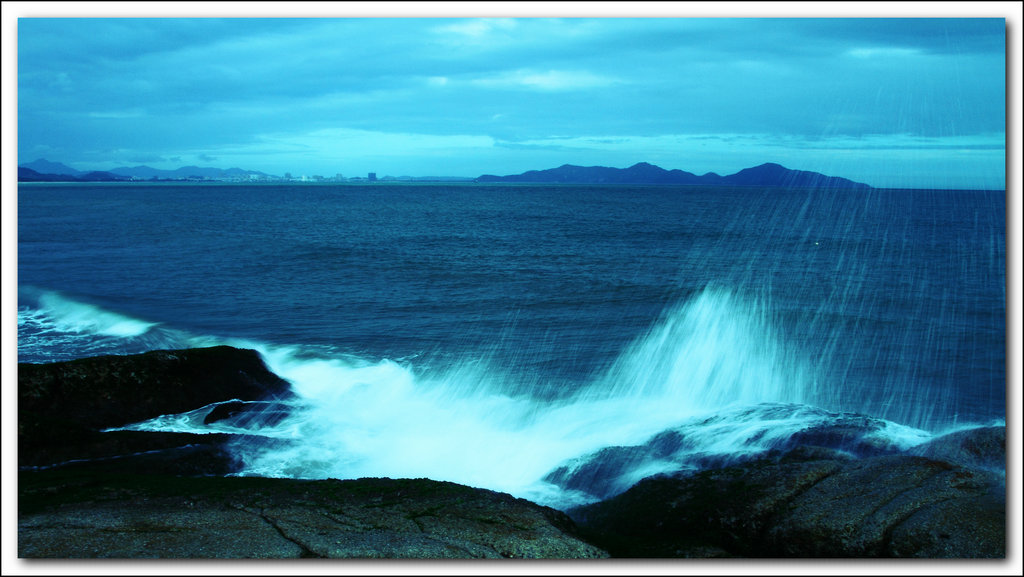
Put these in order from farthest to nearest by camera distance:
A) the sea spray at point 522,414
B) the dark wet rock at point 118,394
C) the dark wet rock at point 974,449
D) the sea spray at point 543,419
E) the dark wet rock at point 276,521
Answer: the sea spray at point 522,414, the sea spray at point 543,419, the dark wet rock at point 118,394, the dark wet rock at point 974,449, the dark wet rock at point 276,521

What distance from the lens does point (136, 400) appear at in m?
7.39

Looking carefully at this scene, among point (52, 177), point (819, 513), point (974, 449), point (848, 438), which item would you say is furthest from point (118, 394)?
point (974, 449)

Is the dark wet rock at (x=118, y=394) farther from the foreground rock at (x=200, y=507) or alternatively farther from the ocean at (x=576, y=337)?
the ocean at (x=576, y=337)

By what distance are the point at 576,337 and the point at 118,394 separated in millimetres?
6738

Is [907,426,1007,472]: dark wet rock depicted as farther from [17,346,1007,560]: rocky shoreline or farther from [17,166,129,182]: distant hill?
[17,166,129,182]: distant hill

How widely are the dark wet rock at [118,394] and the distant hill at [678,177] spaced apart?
4.57 meters

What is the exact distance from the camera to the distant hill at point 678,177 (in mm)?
8398

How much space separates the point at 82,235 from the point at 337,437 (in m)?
15.0

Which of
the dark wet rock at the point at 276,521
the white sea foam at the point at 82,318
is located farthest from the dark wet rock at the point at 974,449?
the white sea foam at the point at 82,318

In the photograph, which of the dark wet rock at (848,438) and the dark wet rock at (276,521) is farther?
the dark wet rock at (848,438)

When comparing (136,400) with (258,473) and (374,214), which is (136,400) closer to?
(258,473)

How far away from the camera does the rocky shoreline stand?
457 cm

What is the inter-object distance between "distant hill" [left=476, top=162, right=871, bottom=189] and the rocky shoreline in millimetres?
3773

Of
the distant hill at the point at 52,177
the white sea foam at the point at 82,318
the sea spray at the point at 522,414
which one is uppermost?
the distant hill at the point at 52,177
